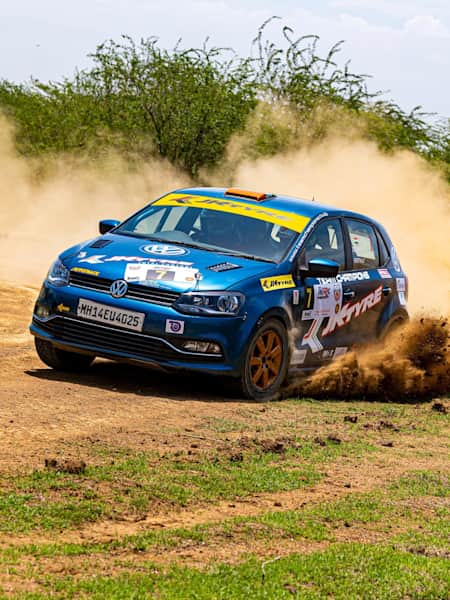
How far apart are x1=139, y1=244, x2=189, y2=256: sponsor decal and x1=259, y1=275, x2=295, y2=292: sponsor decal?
76 cm

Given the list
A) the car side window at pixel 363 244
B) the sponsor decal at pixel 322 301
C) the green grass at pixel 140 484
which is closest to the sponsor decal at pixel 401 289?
the car side window at pixel 363 244

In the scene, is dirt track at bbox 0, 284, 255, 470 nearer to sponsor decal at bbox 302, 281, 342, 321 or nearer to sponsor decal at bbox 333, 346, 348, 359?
sponsor decal at bbox 302, 281, 342, 321

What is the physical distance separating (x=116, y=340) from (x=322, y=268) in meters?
1.93

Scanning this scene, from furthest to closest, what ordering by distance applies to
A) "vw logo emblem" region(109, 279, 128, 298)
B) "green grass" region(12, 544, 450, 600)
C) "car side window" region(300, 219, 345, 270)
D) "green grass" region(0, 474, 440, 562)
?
"car side window" region(300, 219, 345, 270), "vw logo emblem" region(109, 279, 128, 298), "green grass" region(0, 474, 440, 562), "green grass" region(12, 544, 450, 600)

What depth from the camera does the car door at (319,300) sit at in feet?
33.4

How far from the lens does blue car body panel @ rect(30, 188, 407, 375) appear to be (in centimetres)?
935

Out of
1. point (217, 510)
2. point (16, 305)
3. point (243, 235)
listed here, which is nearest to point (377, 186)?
point (16, 305)

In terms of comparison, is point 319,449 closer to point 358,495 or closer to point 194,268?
point 358,495

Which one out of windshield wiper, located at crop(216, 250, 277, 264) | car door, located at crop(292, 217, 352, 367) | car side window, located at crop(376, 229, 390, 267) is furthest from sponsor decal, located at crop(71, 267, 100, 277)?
car side window, located at crop(376, 229, 390, 267)

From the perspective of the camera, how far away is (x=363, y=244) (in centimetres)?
1134

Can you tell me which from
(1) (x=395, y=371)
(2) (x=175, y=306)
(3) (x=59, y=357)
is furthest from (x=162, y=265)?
(1) (x=395, y=371)

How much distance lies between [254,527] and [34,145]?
31.2 metres

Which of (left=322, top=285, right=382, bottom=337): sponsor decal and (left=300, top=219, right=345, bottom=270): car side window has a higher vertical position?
(left=300, top=219, right=345, bottom=270): car side window

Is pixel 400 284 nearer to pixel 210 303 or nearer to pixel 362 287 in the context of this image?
pixel 362 287
